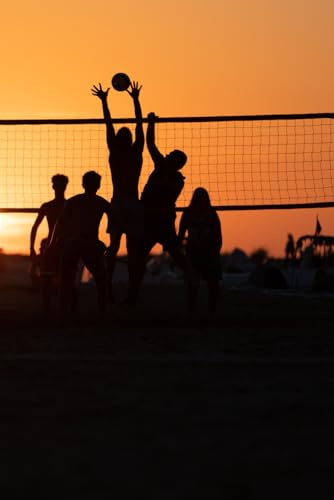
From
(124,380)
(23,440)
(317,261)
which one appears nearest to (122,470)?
(23,440)

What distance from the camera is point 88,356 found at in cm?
731

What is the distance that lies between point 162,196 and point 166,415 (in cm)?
609

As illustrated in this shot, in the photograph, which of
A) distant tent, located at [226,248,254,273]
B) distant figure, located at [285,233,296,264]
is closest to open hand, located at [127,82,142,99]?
distant figure, located at [285,233,296,264]

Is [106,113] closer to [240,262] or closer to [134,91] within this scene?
[134,91]

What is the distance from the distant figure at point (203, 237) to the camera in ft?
36.2

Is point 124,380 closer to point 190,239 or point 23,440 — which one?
point 23,440

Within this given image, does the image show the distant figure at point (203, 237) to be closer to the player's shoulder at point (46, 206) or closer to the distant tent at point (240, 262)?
the player's shoulder at point (46, 206)

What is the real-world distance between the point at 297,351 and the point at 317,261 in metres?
26.5

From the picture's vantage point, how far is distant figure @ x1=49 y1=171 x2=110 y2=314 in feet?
33.0

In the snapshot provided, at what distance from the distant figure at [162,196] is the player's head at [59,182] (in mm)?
927

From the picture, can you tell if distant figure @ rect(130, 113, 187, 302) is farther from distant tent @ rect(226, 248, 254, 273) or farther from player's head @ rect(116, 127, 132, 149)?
distant tent @ rect(226, 248, 254, 273)

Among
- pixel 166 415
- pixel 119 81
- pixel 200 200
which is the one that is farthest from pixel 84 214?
pixel 166 415

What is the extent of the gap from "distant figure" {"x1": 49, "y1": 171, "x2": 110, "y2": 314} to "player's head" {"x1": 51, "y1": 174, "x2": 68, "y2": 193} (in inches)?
44.4

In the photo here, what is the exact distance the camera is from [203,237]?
11.1 metres
